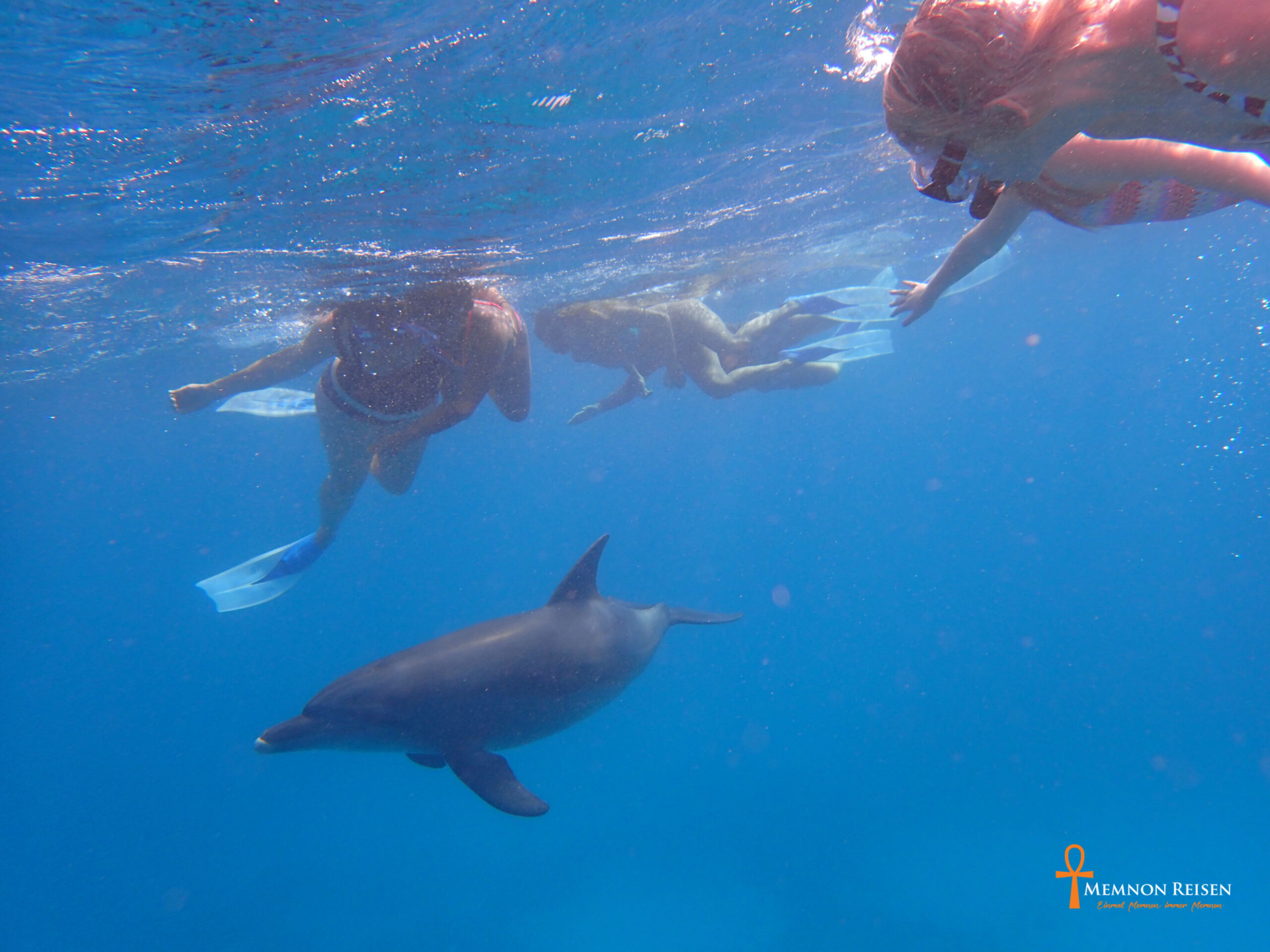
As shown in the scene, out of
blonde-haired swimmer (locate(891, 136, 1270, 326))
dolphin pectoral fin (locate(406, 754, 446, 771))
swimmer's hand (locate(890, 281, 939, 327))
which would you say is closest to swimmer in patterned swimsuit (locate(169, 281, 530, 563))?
dolphin pectoral fin (locate(406, 754, 446, 771))

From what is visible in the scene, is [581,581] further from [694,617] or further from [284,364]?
[284,364]

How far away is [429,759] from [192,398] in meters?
4.95

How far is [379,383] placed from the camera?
8242 mm

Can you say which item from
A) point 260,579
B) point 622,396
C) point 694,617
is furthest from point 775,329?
point 260,579

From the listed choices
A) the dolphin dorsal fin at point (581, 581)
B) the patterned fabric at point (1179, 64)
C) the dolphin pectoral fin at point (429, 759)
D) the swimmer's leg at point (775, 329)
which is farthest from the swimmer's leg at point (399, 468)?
the patterned fabric at point (1179, 64)

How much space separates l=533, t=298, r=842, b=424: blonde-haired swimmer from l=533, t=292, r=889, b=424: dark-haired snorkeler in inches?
0.6

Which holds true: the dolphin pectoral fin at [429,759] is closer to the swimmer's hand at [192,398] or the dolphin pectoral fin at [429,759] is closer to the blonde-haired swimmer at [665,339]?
the swimmer's hand at [192,398]

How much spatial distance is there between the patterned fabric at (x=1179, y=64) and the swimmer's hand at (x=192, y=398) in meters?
8.28

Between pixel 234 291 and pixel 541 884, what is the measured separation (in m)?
16.2

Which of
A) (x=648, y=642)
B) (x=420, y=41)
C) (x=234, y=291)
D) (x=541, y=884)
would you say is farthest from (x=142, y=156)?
(x=541, y=884)

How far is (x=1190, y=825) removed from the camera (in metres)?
16.7

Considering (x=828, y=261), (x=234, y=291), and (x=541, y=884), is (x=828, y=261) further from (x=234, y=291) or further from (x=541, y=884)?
(x=541, y=884)

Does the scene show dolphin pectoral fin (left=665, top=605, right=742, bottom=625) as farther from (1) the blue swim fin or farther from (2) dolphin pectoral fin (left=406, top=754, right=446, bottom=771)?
(1) the blue swim fin

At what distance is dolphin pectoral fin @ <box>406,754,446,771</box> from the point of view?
6.23m
